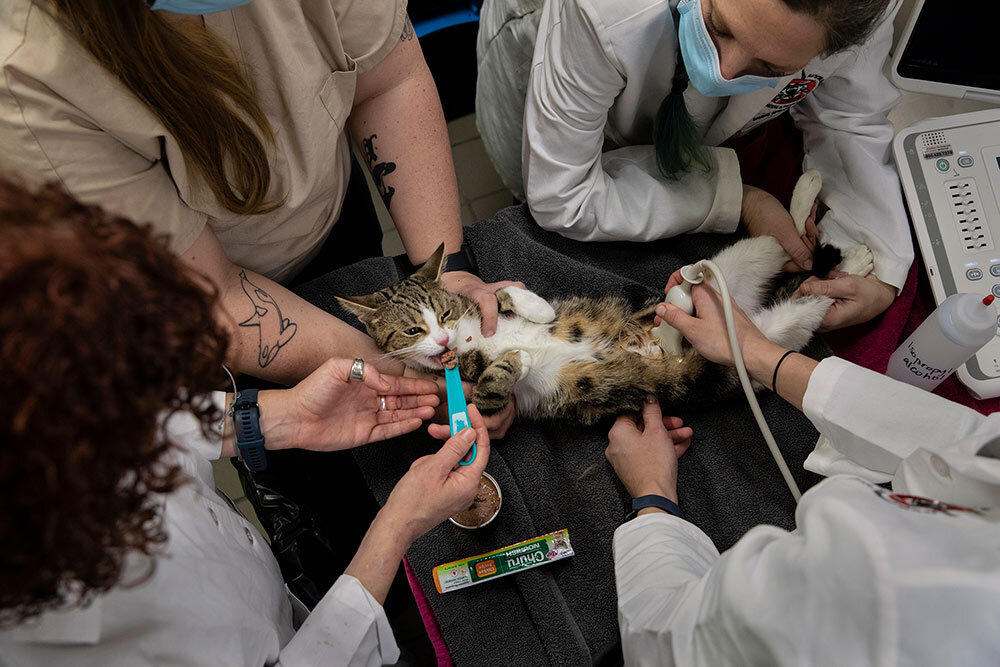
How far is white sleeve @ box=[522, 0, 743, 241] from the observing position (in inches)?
58.1

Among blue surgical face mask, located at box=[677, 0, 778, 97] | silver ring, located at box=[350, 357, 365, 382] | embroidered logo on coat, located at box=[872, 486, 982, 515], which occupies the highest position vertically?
blue surgical face mask, located at box=[677, 0, 778, 97]

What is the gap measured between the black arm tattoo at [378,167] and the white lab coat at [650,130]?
407mm

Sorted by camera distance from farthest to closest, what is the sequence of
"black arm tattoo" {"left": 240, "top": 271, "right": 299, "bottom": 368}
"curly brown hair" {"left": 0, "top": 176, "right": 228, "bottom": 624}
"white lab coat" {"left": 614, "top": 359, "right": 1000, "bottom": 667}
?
"black arm tattoo" {"left": 240, "top": 271, "right": 299, "bottom": 368}
"white lab coat" {"left": 614, "top": 359, "right": 1000, "bottom": 667}
"curly brown hair" {"left": 0, "top": 176, "right": 228, "bottom": 624}

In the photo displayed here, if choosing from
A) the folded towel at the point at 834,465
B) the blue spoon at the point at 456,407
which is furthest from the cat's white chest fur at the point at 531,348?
the folded towel at the point at 834,465

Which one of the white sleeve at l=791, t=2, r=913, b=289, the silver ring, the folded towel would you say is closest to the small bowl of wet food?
the silver ring

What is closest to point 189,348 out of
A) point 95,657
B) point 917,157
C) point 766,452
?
point 95,657

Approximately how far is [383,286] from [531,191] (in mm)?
557

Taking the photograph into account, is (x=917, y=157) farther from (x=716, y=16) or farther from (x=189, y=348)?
(x=189, y=348)

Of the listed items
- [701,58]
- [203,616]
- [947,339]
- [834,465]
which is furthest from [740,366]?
[203,616]

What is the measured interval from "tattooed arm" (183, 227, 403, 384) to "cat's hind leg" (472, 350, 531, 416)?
335 millimetres

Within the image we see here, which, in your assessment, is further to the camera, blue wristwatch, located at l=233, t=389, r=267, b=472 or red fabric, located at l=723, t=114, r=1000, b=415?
red fabric, located at l=723, t=114, r=1000, b=415

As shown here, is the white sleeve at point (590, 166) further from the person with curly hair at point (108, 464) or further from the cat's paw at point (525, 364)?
the person with curly hair at point (108, 464)

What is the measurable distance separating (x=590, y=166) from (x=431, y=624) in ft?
4.27

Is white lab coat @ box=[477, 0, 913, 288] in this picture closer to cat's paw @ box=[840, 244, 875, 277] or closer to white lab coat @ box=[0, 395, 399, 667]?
cat's paw @ box=[840, 244, 875, 277]
